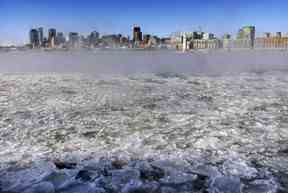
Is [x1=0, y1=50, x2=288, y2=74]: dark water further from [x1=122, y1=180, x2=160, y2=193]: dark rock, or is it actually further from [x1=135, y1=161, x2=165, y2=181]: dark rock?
[x1=122, y1=180, x2=160, y2=193]: dark rock

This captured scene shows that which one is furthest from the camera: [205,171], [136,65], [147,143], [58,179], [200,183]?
[136,65]

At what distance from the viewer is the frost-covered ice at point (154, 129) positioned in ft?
11.4

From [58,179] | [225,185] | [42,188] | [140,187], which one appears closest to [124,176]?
[140,187]

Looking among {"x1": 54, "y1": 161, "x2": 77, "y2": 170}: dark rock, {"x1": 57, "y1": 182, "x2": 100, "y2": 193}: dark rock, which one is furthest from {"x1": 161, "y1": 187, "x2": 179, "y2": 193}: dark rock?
{"x1": 54, "y1": 161, "x2": 77, "y2": 170}: dark rock

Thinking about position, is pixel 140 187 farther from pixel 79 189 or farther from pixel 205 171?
pixel 205 171

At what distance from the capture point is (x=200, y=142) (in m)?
3.98

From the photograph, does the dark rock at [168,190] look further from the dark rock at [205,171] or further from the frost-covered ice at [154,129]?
the dark rock at [205,171]

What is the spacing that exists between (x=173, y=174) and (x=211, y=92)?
5588 millimetres

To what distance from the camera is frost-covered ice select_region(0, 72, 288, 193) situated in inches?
137

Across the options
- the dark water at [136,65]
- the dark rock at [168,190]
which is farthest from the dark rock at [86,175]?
the dark water at [136,65]

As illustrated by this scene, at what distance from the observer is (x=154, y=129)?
15.3 feet

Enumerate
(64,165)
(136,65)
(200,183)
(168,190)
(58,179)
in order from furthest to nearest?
(136,65), (64,165), (58,179), (200,183), (168,190)

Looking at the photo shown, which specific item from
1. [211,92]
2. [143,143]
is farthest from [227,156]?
[211,92]

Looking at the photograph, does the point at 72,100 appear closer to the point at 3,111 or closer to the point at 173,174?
the point at 3,111
